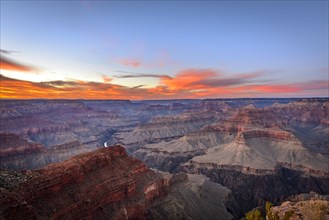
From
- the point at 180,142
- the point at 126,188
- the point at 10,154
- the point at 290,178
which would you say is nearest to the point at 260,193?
the point at 290,178

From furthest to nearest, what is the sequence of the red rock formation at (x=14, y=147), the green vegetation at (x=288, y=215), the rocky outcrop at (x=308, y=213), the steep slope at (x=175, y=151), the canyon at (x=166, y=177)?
the steep slope at (x=175, y=151) < the red rock formation at (x=14, y=147) < the canyon at (x=166, y=177) < the green vegetation at (x=288, y=215) < the rocky outcrop at (x=308, y=213)

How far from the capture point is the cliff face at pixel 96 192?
51.0 metres

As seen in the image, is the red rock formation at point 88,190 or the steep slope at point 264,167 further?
the steep slope at point 264,167

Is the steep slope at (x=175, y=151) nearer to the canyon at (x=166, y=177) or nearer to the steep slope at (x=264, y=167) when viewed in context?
the canyon at (x=166, y=177)

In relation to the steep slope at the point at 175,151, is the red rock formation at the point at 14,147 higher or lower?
higher

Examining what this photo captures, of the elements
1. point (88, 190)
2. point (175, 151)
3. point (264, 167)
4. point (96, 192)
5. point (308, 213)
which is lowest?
point (175, 151)

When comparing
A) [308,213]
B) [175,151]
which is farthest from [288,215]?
[175,151]

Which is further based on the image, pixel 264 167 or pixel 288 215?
pixel 264 167

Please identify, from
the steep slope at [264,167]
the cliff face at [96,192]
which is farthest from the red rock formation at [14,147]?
the cliff face at [96,192]

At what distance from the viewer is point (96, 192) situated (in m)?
61.6

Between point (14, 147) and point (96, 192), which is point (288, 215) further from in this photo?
point (14, 147)

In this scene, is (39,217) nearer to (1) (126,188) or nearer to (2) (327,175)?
(1) (126,188)

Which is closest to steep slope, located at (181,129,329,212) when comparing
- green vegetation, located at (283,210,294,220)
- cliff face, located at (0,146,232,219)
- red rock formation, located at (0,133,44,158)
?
cliff face, located at (0,146,232,219)

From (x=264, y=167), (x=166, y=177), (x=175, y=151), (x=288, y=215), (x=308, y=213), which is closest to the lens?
(x=308, y=213)
